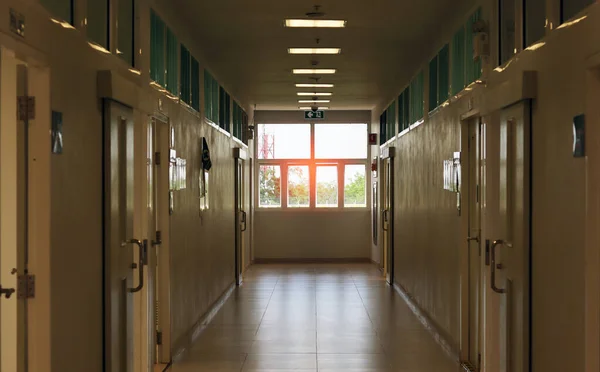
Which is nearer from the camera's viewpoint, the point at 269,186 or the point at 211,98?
the point at 211,98

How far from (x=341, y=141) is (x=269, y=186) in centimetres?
193

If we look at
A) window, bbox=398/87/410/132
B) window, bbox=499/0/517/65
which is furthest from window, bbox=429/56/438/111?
window, bbox=499/0/517/65

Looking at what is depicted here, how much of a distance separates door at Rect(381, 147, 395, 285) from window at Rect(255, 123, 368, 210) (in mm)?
2163

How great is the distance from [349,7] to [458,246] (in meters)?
2.40

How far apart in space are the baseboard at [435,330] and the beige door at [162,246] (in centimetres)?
267

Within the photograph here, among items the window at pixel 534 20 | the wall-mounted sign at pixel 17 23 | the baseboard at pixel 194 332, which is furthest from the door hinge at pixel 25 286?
the window at pixel 534 20

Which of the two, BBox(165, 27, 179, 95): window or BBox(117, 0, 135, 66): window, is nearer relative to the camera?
BBox(117, 0, 135, 66): window

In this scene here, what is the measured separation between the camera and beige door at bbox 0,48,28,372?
114 inches

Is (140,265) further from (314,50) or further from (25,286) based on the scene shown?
(314,50)

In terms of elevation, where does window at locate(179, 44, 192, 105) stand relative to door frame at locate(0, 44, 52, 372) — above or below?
above

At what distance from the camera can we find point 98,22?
12.5ft

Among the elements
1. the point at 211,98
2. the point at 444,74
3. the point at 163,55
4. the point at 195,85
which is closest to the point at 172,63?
the point at 163,55

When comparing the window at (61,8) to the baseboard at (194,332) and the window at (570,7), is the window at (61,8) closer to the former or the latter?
the window at (570,7)

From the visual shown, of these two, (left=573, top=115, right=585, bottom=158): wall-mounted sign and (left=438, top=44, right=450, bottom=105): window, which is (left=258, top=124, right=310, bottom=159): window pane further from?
(left=573, top=115, right=585, bottom=158): wall-mounted sign
